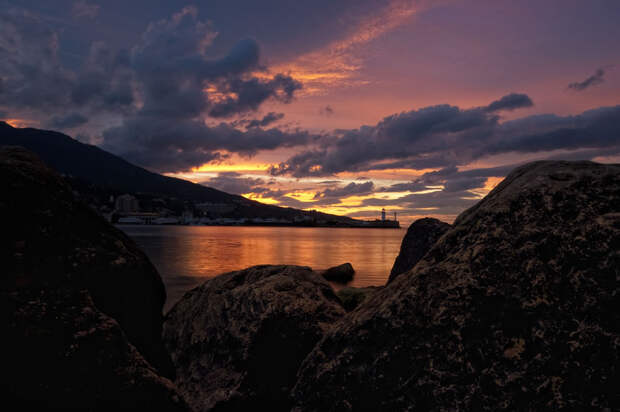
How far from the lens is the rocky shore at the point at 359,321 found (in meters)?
2.75

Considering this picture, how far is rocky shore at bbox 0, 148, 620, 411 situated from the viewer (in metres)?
2.75

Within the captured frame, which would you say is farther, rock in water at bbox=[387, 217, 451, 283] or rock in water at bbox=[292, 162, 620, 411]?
rock in water at bbox=[387, 217, 451, 283]

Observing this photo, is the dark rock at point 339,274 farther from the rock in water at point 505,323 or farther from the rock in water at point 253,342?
the rock in water at point 505,323

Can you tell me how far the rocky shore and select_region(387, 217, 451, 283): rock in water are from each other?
212 inches

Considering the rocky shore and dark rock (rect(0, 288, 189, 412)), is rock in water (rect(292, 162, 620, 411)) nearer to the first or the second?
the rocky shore

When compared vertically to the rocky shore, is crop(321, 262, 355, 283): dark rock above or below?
below

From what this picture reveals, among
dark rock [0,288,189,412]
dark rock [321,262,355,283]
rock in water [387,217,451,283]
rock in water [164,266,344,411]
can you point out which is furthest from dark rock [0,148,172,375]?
dark rock [321,262,355,283]

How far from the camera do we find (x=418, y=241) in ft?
34.4

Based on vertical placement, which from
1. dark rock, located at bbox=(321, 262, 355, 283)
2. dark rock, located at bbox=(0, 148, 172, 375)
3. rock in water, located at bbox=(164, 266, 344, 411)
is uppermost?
dark rock, located at bbox=(0, 148, 172, 375)

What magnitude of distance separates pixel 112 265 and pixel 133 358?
3.75 feet

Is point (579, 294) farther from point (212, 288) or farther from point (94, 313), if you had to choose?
point (212, 288)

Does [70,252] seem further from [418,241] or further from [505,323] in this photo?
[418,241]

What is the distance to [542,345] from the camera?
9.00 feet

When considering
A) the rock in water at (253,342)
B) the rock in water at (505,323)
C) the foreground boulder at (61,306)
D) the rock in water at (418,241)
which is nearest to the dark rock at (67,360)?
the foreground boulder at (61,306)
